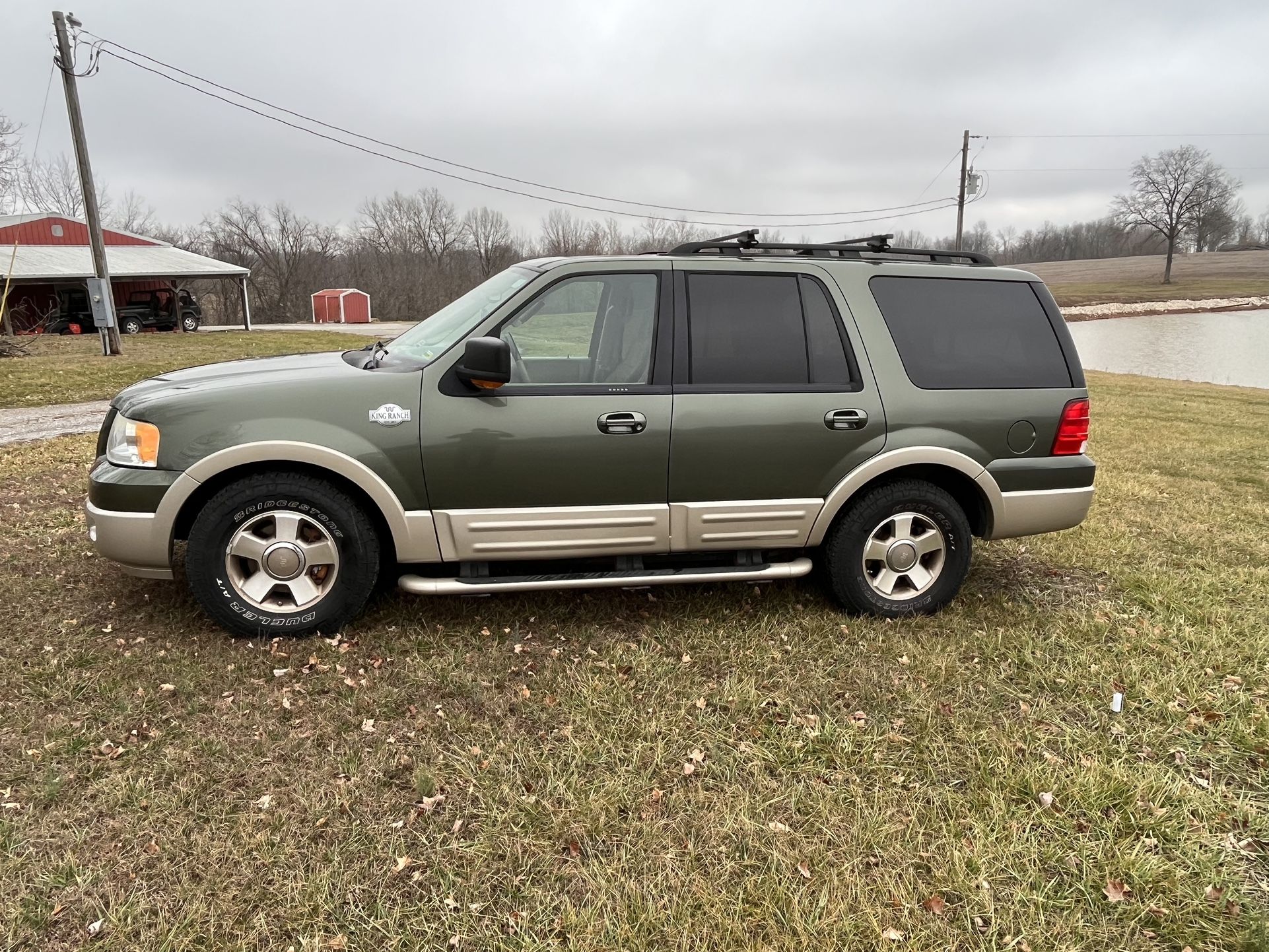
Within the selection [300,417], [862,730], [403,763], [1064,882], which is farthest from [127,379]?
[1064,882]

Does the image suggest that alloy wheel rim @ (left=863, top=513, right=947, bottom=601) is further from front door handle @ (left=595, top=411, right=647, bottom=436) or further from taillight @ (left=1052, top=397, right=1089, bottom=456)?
front door handle @ (left=595, top=411, right=647, bottom=436)

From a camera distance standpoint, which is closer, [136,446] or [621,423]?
[136,446]

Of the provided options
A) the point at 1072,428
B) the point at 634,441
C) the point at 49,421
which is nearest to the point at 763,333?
the point at 634,441

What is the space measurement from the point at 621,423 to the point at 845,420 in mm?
1148

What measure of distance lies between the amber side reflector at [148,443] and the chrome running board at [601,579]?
1.21 metres

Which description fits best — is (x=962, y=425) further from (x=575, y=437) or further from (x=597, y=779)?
(x=597, y=779)

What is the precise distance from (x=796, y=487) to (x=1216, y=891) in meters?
2.18

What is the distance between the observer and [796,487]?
3.88 meters

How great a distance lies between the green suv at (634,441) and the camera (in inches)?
137

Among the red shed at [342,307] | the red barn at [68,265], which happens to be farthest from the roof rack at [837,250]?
the red shed at [342,307]

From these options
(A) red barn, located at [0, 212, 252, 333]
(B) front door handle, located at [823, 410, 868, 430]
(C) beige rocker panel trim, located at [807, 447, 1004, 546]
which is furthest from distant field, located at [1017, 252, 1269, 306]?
(B) front door handle, located at [823, 410, 868, 430]

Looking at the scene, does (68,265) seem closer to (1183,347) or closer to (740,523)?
(740,523)

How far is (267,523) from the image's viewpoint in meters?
3.55

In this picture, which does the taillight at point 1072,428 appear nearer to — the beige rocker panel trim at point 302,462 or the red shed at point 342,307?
the beige rocker panel trim at point 302,462
